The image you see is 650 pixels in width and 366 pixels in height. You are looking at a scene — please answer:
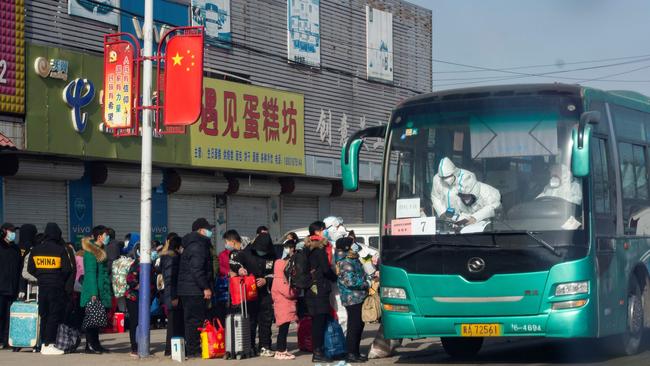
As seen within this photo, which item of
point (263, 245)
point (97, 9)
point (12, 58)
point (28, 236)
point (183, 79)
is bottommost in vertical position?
point (263, 245)

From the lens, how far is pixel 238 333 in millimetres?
16203

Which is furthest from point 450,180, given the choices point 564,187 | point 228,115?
point 228,115

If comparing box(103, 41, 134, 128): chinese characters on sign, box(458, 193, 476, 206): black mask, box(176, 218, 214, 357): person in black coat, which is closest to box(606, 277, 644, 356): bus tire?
box(458, 193, 476, 206): black mask

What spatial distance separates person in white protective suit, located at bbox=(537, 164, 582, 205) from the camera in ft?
45.2

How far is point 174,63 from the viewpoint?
17094 millimetres

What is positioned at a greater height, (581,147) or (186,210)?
(581,147)

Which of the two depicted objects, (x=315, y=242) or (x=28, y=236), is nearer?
(x=315, y=242)

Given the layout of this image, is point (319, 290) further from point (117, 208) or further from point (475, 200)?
point (117, 208)

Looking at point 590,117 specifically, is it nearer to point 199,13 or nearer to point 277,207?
point 199,13

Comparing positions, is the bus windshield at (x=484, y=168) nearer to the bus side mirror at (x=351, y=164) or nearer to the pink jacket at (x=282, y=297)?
the bus side mirror at (x=351, y=164)

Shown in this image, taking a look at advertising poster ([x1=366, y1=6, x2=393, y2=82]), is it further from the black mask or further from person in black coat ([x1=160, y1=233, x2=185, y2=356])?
the black mask

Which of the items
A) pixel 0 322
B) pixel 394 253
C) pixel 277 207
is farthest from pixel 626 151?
pixel 277 207

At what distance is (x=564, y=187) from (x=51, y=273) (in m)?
7.50

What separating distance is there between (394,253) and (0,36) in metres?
10.9
